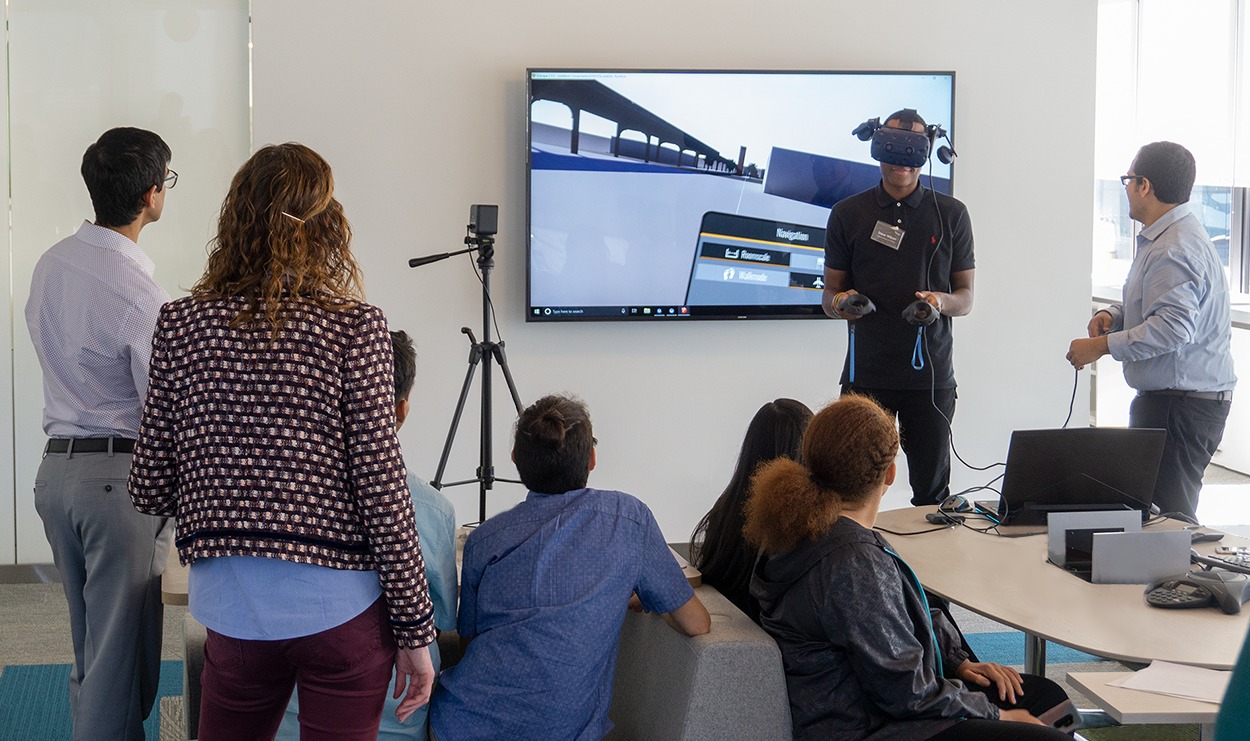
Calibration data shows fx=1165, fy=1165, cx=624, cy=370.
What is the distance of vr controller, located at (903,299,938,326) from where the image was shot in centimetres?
361

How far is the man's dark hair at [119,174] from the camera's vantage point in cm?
250

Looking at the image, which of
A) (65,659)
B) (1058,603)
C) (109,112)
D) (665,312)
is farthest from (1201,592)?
(109,112)

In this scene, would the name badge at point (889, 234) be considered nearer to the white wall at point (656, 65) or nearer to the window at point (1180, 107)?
the white wall at point (656, 65)

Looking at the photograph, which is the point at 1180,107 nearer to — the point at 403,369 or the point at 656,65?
the point at 656,65

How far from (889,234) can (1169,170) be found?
0.86 metres

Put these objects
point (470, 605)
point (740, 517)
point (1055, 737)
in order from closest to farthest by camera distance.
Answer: point (1055, 737), point (470, 605), point (740, 517)

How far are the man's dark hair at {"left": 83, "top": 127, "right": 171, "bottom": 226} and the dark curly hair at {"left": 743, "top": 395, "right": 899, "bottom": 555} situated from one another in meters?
1.47

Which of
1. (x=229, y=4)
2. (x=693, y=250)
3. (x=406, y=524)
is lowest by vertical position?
(x=406, y=524)

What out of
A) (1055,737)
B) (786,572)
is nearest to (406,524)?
(786,572)

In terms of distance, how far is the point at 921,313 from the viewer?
11.8ft

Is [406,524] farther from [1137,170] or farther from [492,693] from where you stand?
[1137,170]

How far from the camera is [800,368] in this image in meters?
4.86

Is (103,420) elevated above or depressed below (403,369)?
below

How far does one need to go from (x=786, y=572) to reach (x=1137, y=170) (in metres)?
2.33
